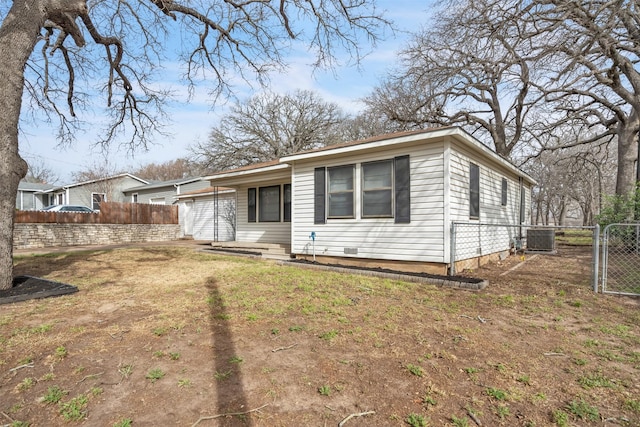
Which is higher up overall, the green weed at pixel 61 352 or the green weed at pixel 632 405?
the green weed at pixel 61 352

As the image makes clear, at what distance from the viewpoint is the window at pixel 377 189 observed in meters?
7.06

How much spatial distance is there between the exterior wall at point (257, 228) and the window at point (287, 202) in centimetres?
13

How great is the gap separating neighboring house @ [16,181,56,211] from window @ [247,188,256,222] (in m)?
20.8

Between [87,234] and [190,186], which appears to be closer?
[87,234]

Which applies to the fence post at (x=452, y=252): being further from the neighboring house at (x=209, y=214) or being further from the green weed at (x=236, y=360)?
the neighboring house at (x=209, y=214)

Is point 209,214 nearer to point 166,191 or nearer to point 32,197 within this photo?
point 166,191

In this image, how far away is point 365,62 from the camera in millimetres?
8547

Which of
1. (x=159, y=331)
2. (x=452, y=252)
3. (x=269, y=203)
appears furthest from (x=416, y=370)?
(x=269, y=203)

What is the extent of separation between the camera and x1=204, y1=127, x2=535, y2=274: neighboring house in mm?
6418

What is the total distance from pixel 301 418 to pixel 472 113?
18927mm

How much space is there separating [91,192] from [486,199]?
83.3 feet

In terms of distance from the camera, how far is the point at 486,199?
28.0ft

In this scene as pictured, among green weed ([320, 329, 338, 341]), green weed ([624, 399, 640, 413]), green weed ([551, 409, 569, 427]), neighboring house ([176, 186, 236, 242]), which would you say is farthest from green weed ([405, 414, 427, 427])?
neighboring house ([176, 186, 236, 242])

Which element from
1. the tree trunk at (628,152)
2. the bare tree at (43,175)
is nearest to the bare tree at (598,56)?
the tree trunk at (628,152)
